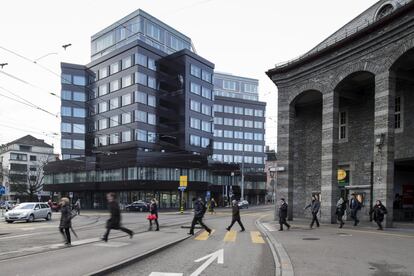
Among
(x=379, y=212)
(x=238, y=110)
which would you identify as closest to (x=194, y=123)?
(x=238, y=110)

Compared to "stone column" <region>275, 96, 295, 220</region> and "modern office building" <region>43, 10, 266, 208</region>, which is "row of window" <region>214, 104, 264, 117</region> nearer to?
"modern office building" <region>43, 10, 266, 208</region>

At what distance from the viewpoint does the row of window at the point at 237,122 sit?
A: 119119 millimetres

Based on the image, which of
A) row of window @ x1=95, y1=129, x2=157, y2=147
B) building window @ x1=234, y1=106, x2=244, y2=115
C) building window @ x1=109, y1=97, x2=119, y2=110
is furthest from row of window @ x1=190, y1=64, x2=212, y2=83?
building window @ x1=234, y1=106, x2=244, y2=115

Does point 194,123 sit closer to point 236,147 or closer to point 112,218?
point 236,147

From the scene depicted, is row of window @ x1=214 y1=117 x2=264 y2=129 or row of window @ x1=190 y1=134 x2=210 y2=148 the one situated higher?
row of window @ x1=214 y1=117 x2=264 y2=129

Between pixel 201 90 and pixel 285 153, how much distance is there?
4647 cm

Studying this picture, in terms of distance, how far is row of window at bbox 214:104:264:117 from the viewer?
118375 millimetres

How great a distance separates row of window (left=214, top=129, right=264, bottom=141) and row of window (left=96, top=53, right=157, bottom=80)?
50.7m

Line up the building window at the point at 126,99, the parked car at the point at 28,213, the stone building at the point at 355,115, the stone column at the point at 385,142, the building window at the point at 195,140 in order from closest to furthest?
the stone column at the point at 385,142, the stone building at the point at 355,115, the parked car at the point at 28,213, the building window at the point at 126,99, the building window at the point at 195,140

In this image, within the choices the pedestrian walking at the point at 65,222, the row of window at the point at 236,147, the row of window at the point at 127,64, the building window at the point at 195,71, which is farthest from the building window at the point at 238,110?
the pedestrian walking at the point at 65,222

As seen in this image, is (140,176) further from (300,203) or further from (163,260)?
(163,260)

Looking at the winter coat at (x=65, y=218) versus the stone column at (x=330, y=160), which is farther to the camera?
the stone column at (x=330, y=160)

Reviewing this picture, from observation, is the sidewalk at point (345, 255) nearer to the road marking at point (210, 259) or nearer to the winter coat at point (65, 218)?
the road marking at point (210, 259)

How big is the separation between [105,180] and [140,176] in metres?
8.62
